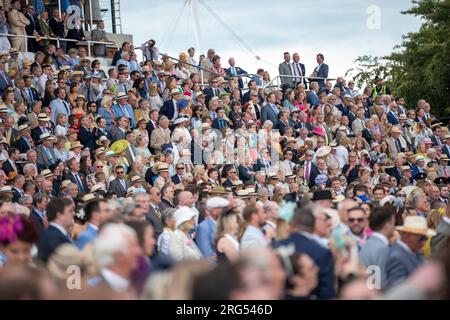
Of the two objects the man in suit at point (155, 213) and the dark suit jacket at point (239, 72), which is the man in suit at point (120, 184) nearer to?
the man in suit at point (155, 213)

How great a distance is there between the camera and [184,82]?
71.9 feet

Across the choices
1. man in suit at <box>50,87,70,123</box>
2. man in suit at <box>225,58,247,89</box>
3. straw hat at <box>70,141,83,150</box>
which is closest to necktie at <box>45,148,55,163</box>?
straw hat at <box>70,141,83,150</box>

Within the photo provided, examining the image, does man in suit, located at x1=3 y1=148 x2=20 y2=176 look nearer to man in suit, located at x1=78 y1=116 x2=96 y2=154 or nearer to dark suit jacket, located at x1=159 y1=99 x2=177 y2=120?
man in suit, located at x1=78 y1=116 x2=96 y2=154

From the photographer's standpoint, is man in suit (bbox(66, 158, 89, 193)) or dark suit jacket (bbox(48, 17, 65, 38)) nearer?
man in suit (bbox(66, 158, 89, 193))

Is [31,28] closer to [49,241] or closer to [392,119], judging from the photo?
[392,119]

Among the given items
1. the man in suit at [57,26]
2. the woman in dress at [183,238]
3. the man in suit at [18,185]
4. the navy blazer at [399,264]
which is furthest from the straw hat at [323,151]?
the navy blazer at [399,264]

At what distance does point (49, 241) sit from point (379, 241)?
296 centimetres

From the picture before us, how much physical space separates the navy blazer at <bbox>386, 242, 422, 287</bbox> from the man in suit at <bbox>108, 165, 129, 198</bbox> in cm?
789

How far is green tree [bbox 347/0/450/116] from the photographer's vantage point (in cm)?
3338

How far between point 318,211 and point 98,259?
2214mm

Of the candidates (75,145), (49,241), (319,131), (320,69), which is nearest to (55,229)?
(49,241)

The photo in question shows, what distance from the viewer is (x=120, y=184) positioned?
16.5 metres

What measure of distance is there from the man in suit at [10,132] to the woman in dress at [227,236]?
7.82 metres
